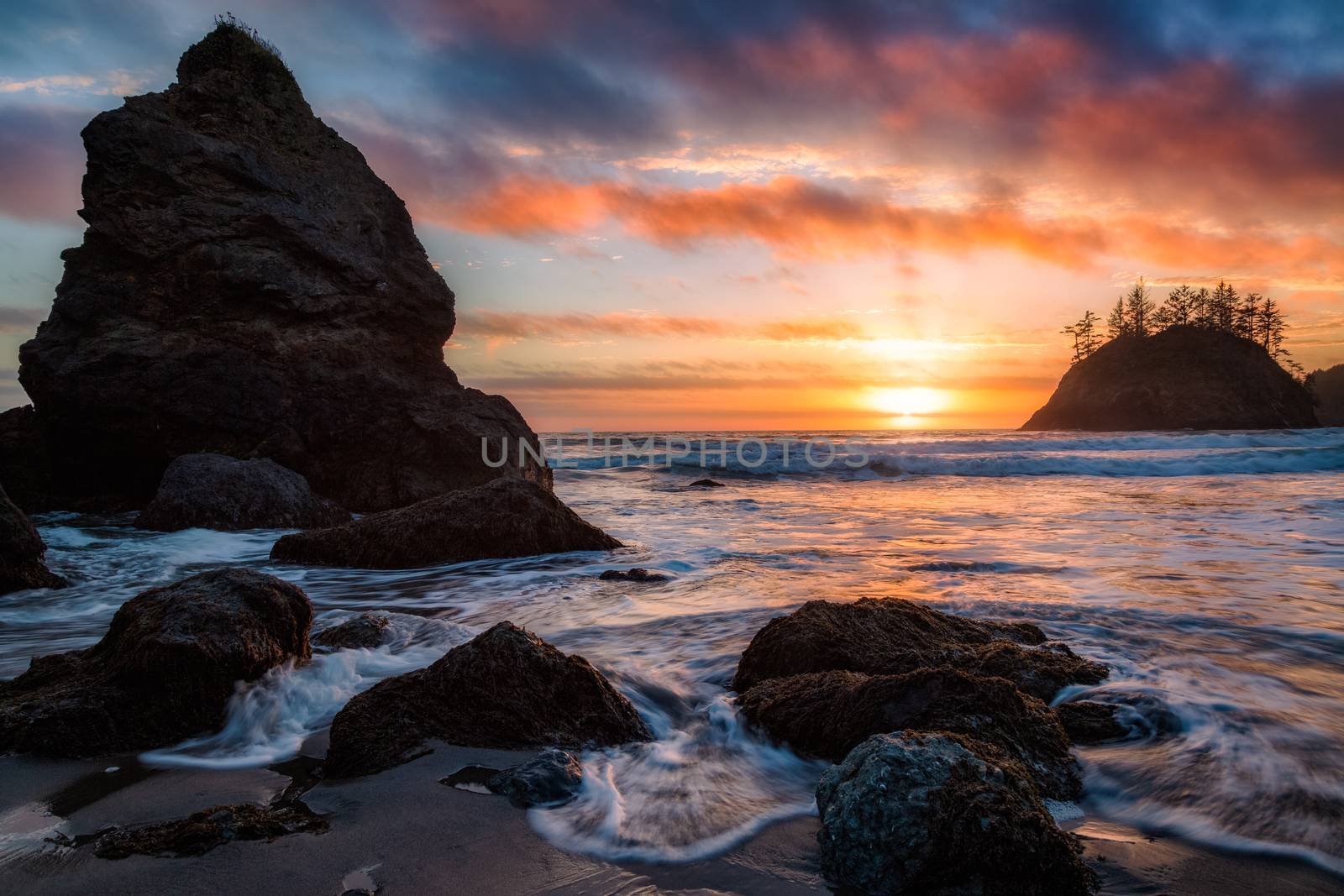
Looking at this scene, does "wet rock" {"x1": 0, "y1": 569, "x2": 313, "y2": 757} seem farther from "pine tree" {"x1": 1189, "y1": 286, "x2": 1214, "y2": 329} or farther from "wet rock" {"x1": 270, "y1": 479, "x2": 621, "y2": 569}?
"pine tree" {"x1": 1189, "y1": 286, "x2": 1214, "y2": 329}

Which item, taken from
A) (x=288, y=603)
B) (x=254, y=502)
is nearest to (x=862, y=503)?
(x=254, y=502)

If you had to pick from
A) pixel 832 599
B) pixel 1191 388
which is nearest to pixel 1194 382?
pixel 1191 388

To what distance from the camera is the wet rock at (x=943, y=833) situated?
6.32ft

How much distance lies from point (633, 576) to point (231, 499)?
17.9 feet

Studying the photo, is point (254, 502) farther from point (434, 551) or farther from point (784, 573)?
point (784, 573)

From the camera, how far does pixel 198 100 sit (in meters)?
12.0

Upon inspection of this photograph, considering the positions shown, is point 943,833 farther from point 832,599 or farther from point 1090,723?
point 832,599

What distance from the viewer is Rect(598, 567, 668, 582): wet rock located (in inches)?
268

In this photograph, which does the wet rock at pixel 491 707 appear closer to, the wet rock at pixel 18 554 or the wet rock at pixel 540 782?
the wet rock at pixel 540 782

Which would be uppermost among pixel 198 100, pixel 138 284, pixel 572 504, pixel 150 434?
pixel 198 100

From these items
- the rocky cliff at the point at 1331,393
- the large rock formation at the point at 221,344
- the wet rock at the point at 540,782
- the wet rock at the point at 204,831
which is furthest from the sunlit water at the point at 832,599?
the rocky cliff at the point at 1331,393

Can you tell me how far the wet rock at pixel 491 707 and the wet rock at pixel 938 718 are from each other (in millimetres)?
727

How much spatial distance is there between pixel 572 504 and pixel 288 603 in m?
11.7

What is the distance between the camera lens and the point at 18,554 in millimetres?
6000
